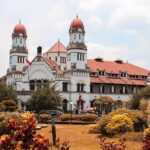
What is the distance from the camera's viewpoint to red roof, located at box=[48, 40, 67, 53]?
99750 mm

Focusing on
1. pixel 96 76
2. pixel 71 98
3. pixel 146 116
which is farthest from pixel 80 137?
pixel 96 76

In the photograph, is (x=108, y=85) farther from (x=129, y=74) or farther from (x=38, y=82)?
(x=38, y=82)

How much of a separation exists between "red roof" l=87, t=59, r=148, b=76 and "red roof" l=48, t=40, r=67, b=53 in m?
8.39

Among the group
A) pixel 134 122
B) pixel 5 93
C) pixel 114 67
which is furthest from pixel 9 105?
pixel 134 122

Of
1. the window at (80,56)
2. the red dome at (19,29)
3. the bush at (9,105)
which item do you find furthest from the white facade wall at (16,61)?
the bush at (9,105)

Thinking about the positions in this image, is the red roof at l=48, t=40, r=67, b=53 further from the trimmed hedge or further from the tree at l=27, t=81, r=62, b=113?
the trimmed hedge

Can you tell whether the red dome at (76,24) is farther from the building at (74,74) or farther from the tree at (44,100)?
the tree at (44,100)

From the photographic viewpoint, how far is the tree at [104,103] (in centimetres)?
8369

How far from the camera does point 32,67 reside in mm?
87250

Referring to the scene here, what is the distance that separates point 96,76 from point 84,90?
505 cm

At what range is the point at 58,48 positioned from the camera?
100500 millimetres

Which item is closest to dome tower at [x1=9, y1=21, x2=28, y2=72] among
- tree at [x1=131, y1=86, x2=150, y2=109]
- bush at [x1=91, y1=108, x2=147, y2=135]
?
tree at [x1=131, y1=86, x2=150, y2=109]

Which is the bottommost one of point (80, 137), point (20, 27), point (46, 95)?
point (80, 137)

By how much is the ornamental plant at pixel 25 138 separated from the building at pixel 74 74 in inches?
2872
